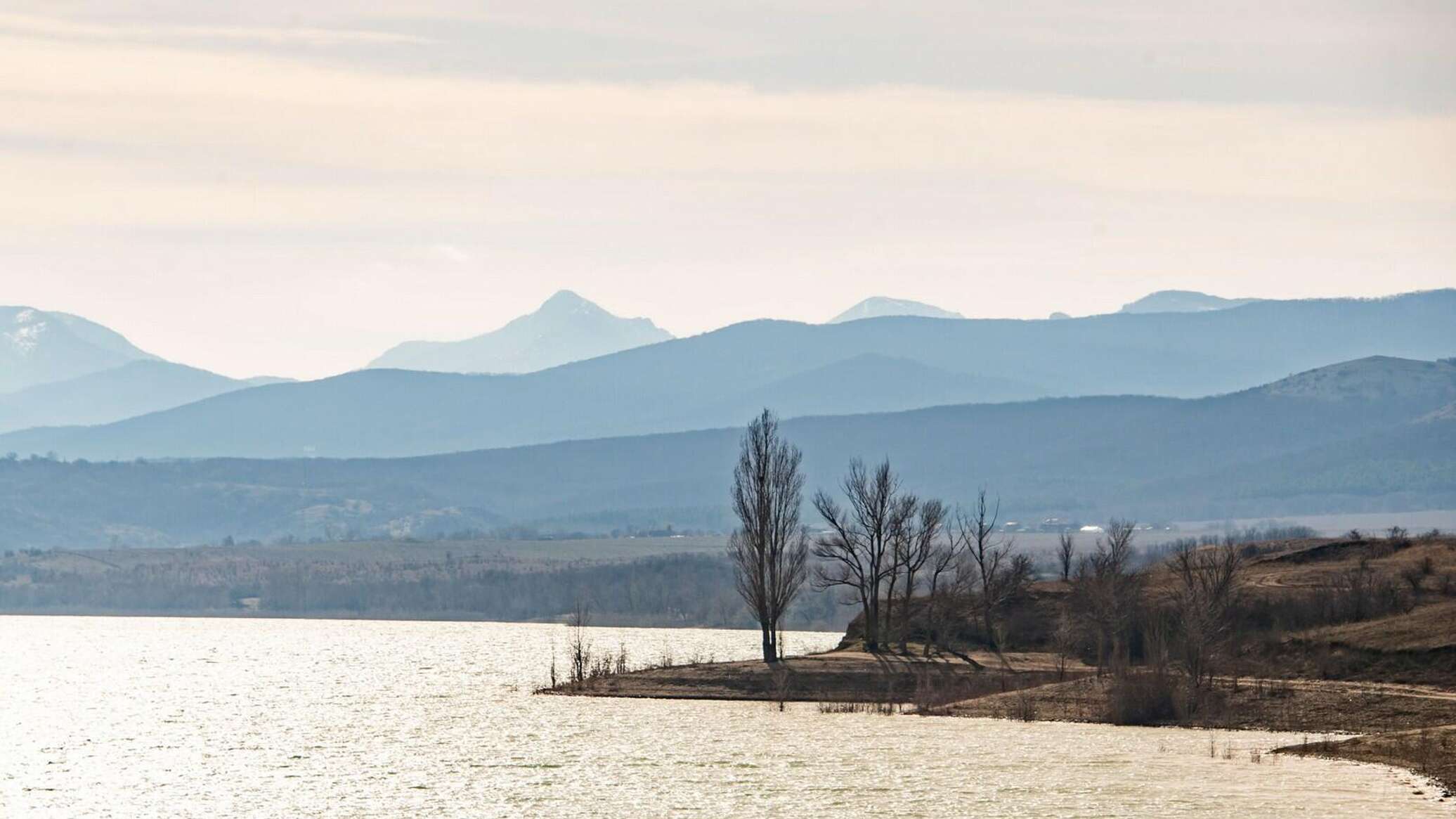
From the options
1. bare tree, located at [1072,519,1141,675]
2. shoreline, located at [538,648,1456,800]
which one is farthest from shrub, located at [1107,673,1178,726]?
bare tree, located at [1072,519,1141,675]

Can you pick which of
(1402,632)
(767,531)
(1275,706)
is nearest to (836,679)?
(767,531)

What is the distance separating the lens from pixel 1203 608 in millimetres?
78188

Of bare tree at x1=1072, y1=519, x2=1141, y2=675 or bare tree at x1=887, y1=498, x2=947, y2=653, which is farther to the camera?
bare tree at x1=887, y1=498, x2=947, y2=653

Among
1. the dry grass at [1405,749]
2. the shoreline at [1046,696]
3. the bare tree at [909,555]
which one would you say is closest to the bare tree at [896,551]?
the bare tree at [909,555]

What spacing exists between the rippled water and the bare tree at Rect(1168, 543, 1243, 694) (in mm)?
6636

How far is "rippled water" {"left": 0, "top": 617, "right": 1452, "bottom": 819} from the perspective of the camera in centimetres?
5394

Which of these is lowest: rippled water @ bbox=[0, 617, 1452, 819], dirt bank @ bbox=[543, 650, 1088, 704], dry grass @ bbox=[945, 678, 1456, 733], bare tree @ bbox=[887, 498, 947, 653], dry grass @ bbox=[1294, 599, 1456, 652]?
rippled water @ bbox=[0, 617, 1452, 819]

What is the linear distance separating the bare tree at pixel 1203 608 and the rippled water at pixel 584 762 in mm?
6636

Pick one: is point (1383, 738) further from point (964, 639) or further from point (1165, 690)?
point (964, 639)

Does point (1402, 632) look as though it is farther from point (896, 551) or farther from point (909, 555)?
point (896, 551)

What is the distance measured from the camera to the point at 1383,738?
208 feet

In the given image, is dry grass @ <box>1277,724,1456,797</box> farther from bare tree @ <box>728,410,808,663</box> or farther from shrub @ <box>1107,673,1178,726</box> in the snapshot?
bare tree @ <box>728,410,808,663</box>

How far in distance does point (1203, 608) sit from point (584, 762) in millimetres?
26969

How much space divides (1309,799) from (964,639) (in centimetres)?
4887
